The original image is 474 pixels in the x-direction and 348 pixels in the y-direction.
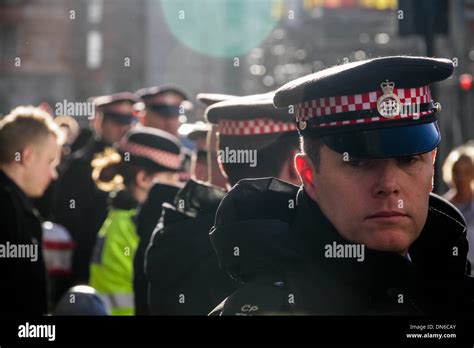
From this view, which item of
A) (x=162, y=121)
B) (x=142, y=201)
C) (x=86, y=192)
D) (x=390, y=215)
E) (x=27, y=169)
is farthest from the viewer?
(x=162, y=121)

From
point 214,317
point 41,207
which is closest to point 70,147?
point 41,207

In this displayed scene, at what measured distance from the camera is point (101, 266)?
214 inches

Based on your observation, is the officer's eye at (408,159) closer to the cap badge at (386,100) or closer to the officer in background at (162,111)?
the cap badge at (386,100)

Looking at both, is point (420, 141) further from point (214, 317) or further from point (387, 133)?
point (214, 317)

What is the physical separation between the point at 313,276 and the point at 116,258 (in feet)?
10.2

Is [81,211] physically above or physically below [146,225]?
above

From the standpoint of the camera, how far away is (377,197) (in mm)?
2254

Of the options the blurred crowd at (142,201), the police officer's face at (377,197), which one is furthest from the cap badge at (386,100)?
the blurred crowd at (142,201)

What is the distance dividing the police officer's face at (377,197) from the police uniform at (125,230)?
2907 millimetres

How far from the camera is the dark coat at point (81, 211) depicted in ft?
23.0

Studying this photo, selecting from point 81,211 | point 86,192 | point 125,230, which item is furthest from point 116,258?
point 86,192

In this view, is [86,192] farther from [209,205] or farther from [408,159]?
[408,159]

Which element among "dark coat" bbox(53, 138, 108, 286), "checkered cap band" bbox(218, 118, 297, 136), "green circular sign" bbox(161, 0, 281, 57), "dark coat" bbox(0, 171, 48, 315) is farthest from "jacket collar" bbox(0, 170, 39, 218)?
"green circular sign" bbox(161, 0, 281, 57)

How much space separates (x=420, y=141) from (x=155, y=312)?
1.50 m
